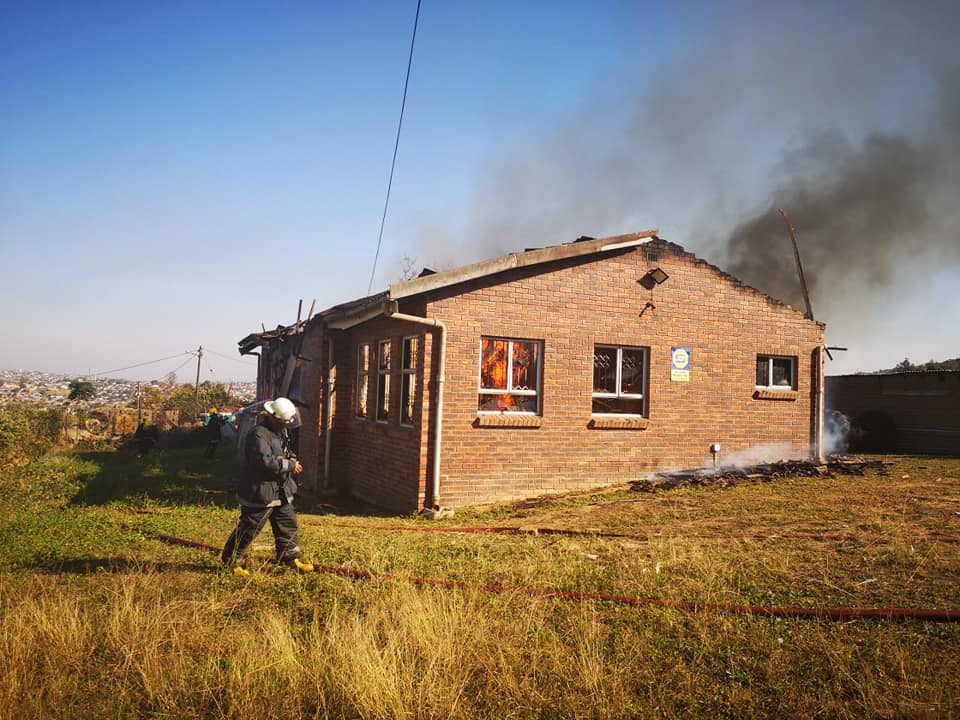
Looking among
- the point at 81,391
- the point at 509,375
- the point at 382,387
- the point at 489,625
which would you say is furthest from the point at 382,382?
the point at 81,391

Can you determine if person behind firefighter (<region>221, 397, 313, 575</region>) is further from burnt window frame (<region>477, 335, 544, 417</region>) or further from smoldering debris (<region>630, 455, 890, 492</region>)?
smoldering debris (<region>630, 455, 890, 492</region>)

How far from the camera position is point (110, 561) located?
7.41 meters

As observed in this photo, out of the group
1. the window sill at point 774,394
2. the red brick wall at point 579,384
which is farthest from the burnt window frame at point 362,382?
the window sill at point 774,394

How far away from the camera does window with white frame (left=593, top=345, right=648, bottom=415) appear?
1275cm

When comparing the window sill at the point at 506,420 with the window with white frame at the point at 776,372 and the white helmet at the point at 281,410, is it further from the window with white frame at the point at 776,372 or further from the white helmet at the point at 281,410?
the window with white frame at the point at 776,372

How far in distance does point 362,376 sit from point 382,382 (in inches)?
41.7

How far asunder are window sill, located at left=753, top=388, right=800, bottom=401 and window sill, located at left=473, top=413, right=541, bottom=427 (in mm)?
5201

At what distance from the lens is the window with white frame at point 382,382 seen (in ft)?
42.9

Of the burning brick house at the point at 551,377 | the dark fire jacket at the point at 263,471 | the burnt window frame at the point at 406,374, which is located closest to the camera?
the dark fire jacket at the point at 263,471

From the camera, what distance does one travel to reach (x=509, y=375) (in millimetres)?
11891

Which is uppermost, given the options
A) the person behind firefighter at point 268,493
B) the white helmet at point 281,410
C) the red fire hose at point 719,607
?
the white helmet at point 281,410

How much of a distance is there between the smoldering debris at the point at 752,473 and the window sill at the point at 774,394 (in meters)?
1.33

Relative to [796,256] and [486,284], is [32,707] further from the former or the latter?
[796,256]

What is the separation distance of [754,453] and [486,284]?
6837 mm
